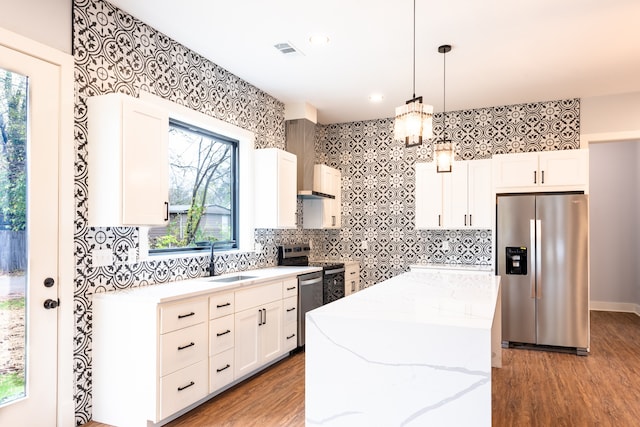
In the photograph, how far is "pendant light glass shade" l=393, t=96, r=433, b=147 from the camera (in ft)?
7.77

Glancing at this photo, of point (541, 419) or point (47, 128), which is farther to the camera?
point (541, 419)

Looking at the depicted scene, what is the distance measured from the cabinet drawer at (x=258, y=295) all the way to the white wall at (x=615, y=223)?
555cm

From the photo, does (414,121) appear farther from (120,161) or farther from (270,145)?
(270,145)

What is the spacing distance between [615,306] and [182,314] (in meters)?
6.76

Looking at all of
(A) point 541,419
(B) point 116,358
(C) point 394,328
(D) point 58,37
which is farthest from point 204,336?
(A) point 541,419

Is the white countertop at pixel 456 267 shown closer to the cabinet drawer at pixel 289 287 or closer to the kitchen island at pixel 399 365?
the cabinet drawer at pixel 289 287

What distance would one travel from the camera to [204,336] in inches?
116

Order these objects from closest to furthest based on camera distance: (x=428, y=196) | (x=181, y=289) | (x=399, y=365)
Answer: (x=399, y=365) < (x=181, y=289) < (x=428, y=196)

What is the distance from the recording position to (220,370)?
3.11m

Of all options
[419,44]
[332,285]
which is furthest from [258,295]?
[419,44]

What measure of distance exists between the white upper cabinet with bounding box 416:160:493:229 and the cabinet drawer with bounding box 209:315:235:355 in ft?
9.52

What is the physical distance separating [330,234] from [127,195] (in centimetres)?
373

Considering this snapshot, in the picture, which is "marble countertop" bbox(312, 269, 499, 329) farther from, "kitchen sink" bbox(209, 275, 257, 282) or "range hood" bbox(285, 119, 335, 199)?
"range hood" bbox(285, 119, 335, 199)

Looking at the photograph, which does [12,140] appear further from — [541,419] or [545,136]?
[545,136]
